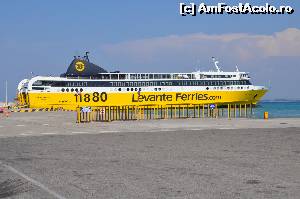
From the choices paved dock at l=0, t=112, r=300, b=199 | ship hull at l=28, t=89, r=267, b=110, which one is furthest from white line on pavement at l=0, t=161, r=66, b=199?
ship hull at l=28, t=89, r=267, b=110

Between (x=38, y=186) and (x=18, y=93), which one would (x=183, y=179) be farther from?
(x=18, y=93)

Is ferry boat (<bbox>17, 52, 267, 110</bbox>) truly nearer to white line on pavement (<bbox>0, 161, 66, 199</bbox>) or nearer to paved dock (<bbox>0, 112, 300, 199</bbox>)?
paved dock (<bbox>0, 112, 300, 199</bbox>)

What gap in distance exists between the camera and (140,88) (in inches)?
3981

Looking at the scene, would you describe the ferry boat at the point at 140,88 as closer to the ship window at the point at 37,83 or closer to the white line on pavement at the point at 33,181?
the ship window at the point at 37,83

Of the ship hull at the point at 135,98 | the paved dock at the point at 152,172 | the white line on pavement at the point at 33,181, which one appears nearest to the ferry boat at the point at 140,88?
the ship hull at the point at 135,98

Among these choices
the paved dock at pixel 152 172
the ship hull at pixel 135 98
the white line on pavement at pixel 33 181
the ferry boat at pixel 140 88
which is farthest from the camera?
the ferry boat at pixel 140 88

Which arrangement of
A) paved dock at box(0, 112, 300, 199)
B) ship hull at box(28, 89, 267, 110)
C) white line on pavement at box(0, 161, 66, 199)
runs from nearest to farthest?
white line on pavement at box(0, 161, 66, 199) < paved dock at box(0, 112, 300, 199) < ship hull at box(28, 89, 267, 110)

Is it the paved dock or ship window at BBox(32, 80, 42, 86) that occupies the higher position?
ship window at BBox(32, 80, 42, 86)

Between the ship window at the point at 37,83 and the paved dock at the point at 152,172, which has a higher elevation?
the ship window at the point at 37,83

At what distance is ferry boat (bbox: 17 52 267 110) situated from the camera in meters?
97.3

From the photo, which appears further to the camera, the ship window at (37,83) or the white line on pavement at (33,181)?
the ship window at (37,83)

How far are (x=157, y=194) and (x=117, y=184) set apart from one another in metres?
1.31

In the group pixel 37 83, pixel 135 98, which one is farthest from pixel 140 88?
pixel 37 83

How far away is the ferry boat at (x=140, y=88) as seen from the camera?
319 feet
